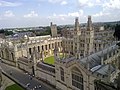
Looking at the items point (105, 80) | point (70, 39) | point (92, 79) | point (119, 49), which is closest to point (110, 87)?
point (105, 80)

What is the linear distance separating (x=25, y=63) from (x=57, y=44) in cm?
2607

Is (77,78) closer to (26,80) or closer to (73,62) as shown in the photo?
(73,62)

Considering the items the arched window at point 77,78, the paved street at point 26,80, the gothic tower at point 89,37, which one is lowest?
the paved street at point 26,80

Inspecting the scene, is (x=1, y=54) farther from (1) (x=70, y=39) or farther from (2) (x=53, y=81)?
(2) (x=53, y=81)

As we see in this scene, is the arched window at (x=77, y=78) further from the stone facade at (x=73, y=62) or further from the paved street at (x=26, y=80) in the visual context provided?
the paved street at (x=26, y=80)

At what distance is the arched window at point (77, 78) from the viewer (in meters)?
27.7

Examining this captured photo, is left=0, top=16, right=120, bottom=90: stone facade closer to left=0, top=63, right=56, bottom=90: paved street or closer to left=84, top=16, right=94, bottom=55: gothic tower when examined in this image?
left=84, top=16, right=94, bottom=55: gothic tower

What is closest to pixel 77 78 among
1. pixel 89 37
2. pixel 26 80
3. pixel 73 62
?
pixel 73 62

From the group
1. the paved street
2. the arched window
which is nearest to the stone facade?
the arched window

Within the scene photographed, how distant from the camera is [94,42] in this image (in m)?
60.2

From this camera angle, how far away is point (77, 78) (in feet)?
93.1

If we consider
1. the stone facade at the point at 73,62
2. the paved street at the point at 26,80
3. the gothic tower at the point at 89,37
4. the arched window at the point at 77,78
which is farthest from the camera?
the gothic tower at the point at 89,37

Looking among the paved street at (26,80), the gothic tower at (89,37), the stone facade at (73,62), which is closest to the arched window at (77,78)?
the stone facade at (73,62)

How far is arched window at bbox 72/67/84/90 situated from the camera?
27.7m
